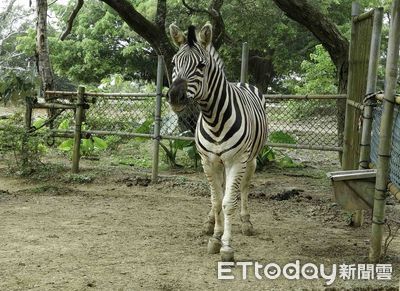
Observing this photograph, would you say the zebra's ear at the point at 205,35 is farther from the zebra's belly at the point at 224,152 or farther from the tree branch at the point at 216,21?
the tree branch at the point at 216,21

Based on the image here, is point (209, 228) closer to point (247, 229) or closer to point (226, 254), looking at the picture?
point (247, 229)

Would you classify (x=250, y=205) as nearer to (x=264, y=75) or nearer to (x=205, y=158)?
(x=205, y=158)

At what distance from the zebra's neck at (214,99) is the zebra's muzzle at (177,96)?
415 millimetres

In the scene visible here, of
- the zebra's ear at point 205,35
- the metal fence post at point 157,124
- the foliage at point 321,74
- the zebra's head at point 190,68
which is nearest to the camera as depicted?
the zebra's head at point 190,68

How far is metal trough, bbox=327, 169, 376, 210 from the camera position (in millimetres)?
4238

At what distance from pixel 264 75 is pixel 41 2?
60.3 ft

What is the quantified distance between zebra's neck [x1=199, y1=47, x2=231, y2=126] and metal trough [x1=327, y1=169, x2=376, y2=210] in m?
1.07

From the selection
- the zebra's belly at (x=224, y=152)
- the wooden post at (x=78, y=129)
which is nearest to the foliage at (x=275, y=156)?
the wooden post at (x=78, y=129)

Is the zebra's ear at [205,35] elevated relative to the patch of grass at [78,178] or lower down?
elevated

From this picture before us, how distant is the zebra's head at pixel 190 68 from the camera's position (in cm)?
405

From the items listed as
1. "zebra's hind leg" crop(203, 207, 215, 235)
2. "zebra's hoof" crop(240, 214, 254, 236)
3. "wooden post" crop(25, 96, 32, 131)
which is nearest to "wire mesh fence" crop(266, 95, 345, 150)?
"zebra's hoof" crop(240, 214, 254, 236)

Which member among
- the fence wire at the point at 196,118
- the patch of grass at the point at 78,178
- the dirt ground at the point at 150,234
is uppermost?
the fence wire at the point at 196,118

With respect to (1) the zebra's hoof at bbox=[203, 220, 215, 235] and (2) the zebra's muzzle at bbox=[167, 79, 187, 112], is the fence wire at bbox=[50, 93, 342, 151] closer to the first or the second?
(1) the zebra's hoof at bbox=[203, 220, 215, 235]

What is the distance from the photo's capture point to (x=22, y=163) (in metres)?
8.34
